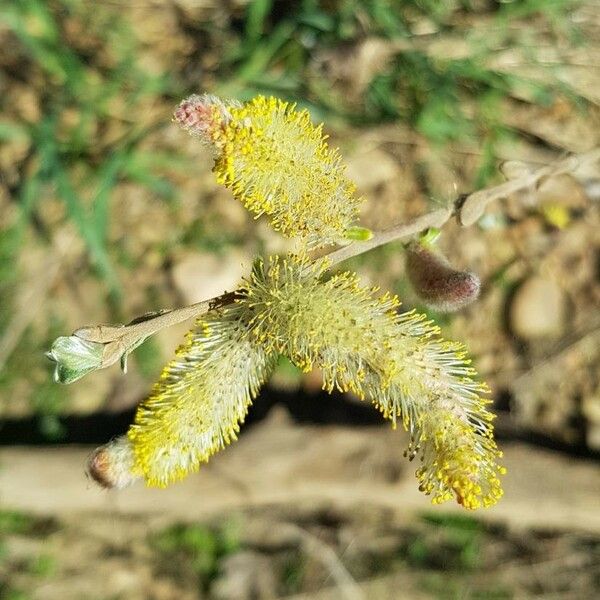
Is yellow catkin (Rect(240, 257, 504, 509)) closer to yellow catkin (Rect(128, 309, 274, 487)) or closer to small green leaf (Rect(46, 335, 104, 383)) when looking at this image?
yellow catkin (Rect(128, 309, 274, 487))

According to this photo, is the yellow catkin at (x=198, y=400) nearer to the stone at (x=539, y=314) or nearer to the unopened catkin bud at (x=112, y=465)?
the unopened catkin bud at (x=112, y=465)

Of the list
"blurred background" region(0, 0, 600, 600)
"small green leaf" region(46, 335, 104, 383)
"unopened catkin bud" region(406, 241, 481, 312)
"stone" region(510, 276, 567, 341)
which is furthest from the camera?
"stone" region(510, 276, 567, 341)

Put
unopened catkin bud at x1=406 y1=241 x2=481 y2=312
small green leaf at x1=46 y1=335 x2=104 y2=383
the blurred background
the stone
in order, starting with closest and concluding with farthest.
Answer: small green leaf at x1=46 y1=335 x2=104 y2=383
unopened catkin bud at x1=406 y1=241 x2=481 y2=312
the blurred background
the stone

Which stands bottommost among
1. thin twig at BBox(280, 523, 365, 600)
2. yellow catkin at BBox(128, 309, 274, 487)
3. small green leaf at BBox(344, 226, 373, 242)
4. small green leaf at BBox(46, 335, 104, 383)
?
thin twig at BBox(280, 523, 365, 600)

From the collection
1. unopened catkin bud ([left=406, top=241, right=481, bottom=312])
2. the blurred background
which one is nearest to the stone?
the blurred background

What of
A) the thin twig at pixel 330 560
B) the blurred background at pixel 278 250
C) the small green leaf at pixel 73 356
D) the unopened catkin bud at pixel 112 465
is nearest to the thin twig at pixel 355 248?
the small green leaf at pixel 73 356

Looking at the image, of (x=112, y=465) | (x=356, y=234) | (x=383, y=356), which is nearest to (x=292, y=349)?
(x=383, y=356)

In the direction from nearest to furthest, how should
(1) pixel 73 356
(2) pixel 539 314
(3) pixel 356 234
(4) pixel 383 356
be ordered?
(1) pixel 73 356 < (4) pixel 383 356 < (3) pixel 356 234 < (2) pixel 539 314

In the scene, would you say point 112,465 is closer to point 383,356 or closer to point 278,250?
point 383,356
